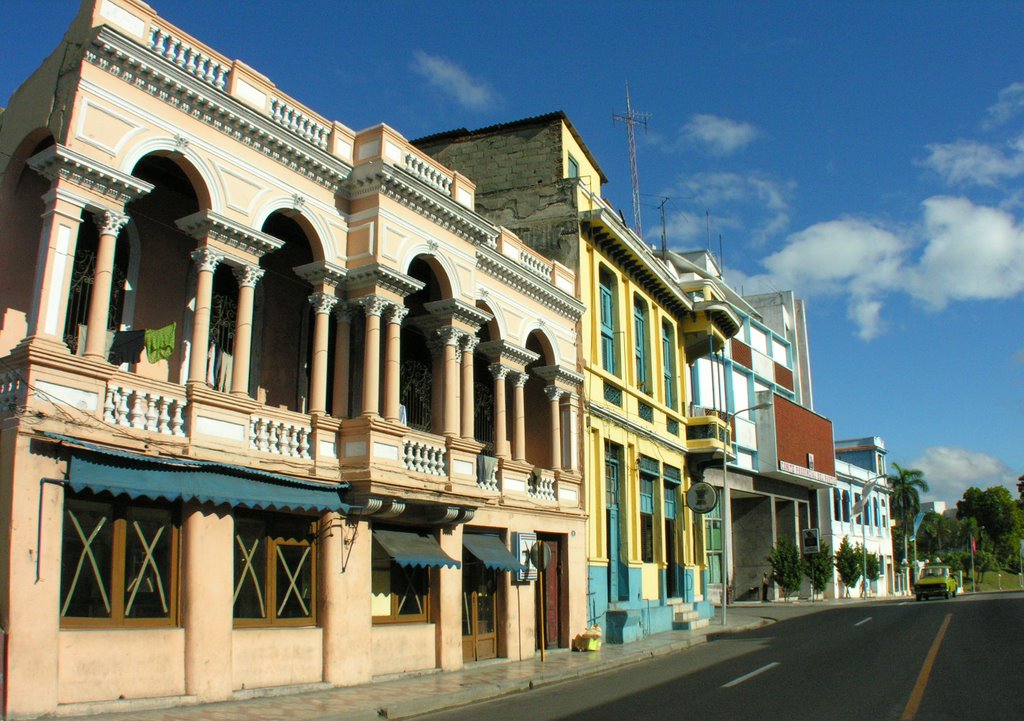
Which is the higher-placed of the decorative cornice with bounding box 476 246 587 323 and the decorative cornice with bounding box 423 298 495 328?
the decorative cornice with bounding box 476 246 587 323

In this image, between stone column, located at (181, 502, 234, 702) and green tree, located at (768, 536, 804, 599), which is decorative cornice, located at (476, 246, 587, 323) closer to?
stone column, located at (181, 502, 234, 702)

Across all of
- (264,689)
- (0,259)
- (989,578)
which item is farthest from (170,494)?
(989,578)

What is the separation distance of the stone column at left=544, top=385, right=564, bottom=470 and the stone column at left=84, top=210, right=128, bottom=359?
13.3 m

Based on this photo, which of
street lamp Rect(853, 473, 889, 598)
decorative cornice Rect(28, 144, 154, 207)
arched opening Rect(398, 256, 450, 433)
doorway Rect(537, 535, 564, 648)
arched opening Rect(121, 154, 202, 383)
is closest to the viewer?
decorative cornice Rect(28, 144, 154, 207)

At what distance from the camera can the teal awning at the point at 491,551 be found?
1872 cm

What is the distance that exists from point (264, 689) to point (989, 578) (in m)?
121

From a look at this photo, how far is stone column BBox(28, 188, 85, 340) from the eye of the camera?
11.5 m

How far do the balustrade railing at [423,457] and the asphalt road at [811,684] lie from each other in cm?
442

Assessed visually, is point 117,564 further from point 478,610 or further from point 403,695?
point 478,610

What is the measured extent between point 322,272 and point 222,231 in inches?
93.4

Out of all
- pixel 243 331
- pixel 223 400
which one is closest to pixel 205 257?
pixel 243 331

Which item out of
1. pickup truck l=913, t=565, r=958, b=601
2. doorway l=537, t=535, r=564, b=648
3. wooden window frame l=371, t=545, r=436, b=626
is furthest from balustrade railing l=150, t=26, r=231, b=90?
pickup truck l=913, t=565, r=958, b=601

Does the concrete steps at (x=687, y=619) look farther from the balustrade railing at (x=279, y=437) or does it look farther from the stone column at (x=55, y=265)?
the stone column at (x=55, y=265)

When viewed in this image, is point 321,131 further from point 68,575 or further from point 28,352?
point 68,575
